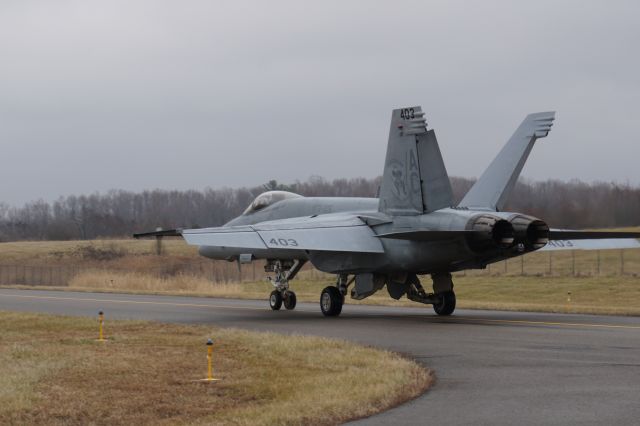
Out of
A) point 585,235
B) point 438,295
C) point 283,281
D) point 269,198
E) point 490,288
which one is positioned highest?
point 269,198

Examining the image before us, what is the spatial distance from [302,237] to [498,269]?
38181 millimetres

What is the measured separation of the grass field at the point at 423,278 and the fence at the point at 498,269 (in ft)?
0.20

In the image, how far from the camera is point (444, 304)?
82.1 ft

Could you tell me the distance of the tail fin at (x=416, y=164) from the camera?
878 inches

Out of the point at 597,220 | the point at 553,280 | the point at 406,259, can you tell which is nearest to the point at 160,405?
the point at 406,259

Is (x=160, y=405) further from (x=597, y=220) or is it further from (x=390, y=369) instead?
(x=597, y=220)

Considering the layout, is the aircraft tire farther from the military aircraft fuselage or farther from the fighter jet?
the fighter jet

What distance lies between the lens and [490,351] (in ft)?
52.7

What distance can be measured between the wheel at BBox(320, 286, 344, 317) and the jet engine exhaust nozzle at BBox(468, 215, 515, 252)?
539 centimetres

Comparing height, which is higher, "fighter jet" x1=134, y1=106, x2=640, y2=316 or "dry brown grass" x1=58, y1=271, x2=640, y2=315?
"fighter jet" x1=134, y1=106, x2=640, y2=316

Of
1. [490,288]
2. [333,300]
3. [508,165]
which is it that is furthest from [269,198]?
[490,288]

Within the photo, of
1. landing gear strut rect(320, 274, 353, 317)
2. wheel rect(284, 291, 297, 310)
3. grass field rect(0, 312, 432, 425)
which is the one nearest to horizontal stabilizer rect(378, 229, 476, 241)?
landing gear strut rect(320, 274, 353, 317)

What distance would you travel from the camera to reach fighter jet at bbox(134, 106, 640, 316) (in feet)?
70.0

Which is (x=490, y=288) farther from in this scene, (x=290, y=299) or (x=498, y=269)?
(x=290, y=299)
